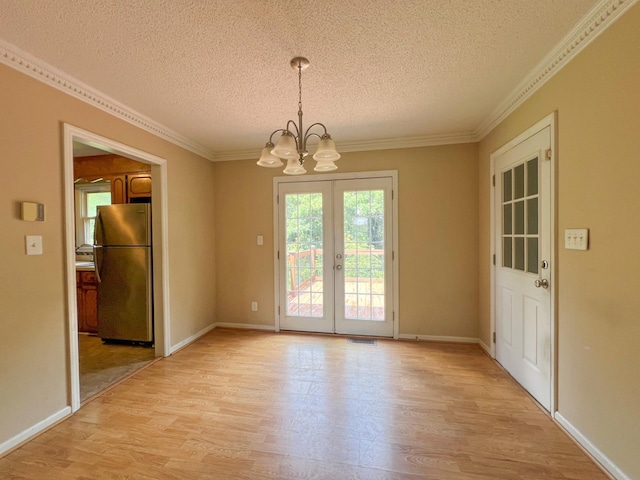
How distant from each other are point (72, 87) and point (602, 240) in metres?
3.56

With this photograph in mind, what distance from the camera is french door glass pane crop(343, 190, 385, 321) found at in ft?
11.4

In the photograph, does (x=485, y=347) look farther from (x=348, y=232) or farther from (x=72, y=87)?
(x=72, y=87)

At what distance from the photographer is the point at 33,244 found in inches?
71.9

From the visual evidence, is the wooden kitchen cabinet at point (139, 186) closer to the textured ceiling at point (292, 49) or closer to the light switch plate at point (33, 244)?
the textured ceiling at point (292, 49)

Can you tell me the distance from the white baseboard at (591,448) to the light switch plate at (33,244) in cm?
360

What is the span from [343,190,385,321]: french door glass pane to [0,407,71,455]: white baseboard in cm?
274

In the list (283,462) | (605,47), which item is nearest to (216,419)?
(283,462)

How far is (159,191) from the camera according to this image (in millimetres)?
2969

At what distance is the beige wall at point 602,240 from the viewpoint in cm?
135

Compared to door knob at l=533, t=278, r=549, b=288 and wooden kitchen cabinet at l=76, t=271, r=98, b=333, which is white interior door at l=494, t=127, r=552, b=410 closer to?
door knob at l=533, t=278, r=549, b=288

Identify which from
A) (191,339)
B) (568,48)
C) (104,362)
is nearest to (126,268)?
(104,362)

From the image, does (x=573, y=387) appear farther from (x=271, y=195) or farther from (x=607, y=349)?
(x=271, y=195)

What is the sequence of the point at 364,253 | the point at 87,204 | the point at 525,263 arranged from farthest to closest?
the point at 87,204, the point at 364,253, the point at 525,263

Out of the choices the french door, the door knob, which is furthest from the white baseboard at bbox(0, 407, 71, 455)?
the door knob
